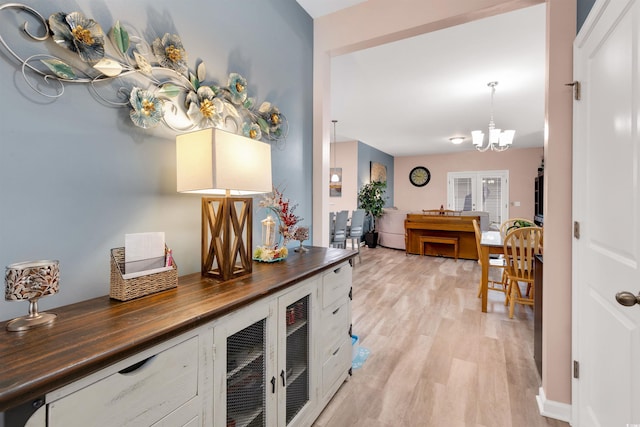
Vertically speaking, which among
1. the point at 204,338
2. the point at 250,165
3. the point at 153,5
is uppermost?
the point at 153,5

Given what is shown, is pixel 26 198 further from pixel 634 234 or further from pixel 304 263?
pixel 634 234

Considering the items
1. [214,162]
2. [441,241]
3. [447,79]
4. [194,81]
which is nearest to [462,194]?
[441,241]

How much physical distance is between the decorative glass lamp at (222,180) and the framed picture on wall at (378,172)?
21.9ft

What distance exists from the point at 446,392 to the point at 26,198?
7.29 ft

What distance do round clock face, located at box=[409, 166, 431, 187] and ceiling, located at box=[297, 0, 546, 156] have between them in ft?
9.51

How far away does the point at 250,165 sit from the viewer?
1322 millimetres

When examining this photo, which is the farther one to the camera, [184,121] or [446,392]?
[446,392]

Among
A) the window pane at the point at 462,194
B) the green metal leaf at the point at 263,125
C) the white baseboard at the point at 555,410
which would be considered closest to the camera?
the white baseboard at the point at 555,410

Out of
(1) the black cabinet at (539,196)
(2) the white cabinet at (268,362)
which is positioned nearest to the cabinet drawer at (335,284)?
(2) the white cabinet at (268,362)

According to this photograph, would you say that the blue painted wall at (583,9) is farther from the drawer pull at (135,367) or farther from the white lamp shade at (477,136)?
the white lamp shade at (477,136)

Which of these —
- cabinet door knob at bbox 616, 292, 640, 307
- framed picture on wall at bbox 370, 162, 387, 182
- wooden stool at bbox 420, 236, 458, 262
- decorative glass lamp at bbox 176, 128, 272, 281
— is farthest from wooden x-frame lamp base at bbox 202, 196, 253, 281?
framed picture on wall at bbox 370, 162, 387, 182

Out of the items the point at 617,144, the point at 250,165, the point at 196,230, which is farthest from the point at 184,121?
the point at 617,144

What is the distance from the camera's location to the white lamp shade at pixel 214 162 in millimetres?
1164

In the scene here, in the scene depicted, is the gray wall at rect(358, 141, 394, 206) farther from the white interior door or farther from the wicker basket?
the wicker basket
